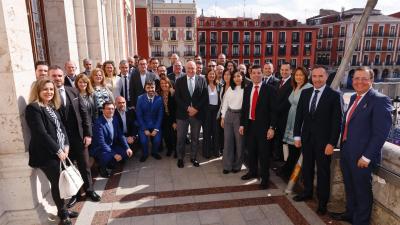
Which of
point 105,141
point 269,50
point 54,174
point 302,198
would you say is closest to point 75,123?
point 54,174

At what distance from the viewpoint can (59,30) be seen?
571 centimetres

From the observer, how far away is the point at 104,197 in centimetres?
425

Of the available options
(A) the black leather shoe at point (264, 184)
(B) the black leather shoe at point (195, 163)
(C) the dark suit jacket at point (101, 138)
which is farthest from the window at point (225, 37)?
(A) the black leather shoe at point (264, 184)

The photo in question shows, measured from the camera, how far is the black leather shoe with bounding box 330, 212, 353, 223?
3.55m

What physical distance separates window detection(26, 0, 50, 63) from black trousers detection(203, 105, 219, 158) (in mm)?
3361

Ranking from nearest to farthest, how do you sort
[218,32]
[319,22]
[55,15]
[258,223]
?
[258,223]
[55,15]
[218,32]
[319,22]

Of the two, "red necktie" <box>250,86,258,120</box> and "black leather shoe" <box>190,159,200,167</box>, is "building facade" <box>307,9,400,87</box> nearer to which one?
"black leather shoe" <box>190,159,200,167</box>

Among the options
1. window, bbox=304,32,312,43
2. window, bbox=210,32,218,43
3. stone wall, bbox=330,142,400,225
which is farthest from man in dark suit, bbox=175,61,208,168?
window, bbox=304,32,312,43

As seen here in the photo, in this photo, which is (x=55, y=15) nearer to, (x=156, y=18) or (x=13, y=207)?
(x=13, y=207)

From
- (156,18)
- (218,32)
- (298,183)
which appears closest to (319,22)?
(218,32)

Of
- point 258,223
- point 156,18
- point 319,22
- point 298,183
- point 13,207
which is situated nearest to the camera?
point 13,207

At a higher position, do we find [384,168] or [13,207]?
[384,168]

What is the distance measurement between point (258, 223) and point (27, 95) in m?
3.25

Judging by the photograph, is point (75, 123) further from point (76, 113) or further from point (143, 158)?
point (143, 158)
